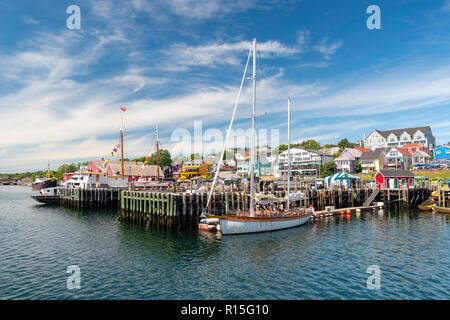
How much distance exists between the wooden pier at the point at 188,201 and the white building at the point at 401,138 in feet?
226

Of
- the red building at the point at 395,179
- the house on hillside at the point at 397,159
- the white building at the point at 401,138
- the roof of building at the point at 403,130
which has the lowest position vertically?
the red building at the point at 395,179

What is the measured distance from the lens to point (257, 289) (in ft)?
49.6

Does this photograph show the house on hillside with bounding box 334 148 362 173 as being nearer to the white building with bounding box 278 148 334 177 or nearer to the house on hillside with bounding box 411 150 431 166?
the white building with bounding box 278 148 334 177

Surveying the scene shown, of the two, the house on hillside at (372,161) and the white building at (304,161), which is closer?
the house on hillside at (372,161)

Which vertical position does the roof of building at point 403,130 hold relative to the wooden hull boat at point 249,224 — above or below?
above

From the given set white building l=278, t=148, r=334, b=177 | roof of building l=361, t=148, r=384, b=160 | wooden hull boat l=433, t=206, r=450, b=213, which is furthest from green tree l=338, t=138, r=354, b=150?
wooden hull boat l=433, t=206, r=450, b=213

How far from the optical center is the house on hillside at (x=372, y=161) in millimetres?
96794

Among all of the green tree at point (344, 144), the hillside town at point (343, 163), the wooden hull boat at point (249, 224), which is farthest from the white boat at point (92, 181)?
the green tree at point (344, 144)

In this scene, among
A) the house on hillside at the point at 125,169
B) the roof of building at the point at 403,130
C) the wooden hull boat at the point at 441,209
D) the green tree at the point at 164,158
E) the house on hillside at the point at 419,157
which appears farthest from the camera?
the green tree at the point at 164,158

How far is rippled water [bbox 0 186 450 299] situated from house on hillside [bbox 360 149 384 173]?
7200 cm

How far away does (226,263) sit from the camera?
19.4 metres

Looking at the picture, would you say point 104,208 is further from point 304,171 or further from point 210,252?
point 304,171

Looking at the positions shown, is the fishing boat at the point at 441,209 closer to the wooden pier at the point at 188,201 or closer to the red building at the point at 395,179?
the wooden pier at the point at 188,201
